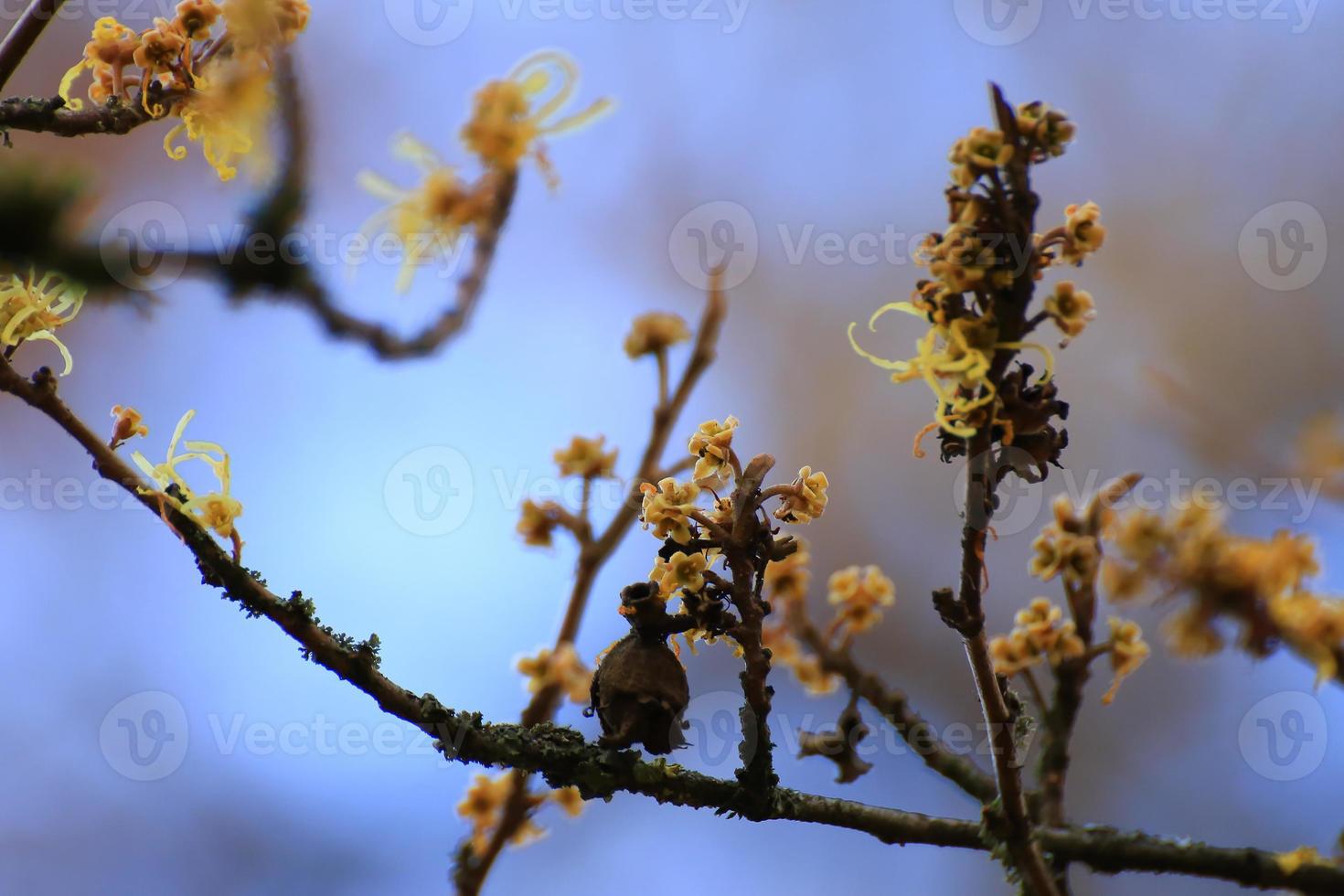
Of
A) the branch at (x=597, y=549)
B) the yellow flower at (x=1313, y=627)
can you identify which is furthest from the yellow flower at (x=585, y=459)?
the yellow flower at (x=1313, y=627)

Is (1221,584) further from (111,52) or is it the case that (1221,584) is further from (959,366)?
(111,52)

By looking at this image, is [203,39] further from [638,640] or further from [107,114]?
[638,640]

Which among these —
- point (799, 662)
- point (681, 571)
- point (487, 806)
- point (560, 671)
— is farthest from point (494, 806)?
point (681, 571)

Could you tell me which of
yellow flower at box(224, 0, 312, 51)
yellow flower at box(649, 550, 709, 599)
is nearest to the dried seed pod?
yellow flower at box(649, 550, 709, 599)

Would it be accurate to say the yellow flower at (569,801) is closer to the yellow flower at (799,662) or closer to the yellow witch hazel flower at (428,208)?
the yellow flower at (799,662)

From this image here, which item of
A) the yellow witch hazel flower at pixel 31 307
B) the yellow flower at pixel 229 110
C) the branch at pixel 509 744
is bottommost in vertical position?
the branch at pixel 509 744

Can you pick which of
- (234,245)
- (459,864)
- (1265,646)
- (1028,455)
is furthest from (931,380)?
(459,864)
